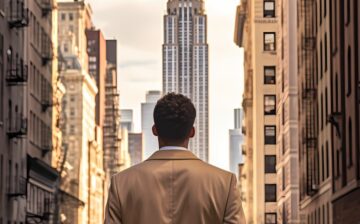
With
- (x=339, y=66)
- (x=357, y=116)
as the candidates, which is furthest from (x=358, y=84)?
(x=339, y=66)

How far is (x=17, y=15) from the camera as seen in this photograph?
7100cm

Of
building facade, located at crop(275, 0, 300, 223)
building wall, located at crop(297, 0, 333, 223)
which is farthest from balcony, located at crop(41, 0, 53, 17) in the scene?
building facade, located at crop(275, 0, 300, 223)

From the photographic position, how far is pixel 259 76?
133375 mm

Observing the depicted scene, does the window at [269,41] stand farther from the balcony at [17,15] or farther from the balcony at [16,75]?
the balcony at [16,75]

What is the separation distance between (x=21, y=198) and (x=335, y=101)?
20567 millimetres

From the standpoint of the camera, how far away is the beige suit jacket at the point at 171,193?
8250 mm

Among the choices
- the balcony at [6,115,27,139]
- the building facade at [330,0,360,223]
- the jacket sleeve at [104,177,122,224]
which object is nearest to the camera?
the jacket sleeve at [104,177,122,224]

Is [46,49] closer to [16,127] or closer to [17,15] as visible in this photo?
[17,15]

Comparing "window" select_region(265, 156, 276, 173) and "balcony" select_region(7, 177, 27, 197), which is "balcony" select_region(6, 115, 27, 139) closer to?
"balcony" select_region(7, 177, 27, 197)

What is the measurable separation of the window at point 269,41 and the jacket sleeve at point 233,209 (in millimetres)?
126774

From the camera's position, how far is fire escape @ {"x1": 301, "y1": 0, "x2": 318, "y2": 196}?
262 feet

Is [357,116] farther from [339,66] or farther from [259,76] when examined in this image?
[259,76]

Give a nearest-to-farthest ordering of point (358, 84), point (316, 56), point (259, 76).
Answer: point (358, 84)
point (316, 56)
point (259, 76)

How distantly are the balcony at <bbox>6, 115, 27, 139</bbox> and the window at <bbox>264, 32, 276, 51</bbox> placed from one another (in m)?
65.4
